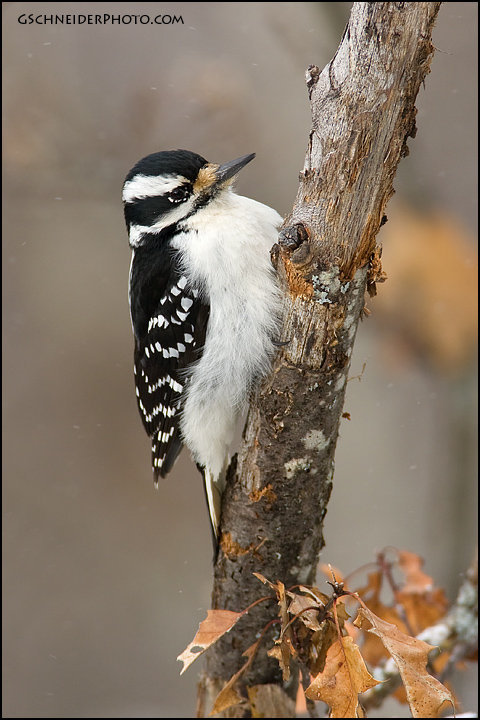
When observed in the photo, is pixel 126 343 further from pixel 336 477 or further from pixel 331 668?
pixel 331 668

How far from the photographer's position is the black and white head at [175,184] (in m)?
2.59

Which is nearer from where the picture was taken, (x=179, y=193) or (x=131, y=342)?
(x=179, y=193)

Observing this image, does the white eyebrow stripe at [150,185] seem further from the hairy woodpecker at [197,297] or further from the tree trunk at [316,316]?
the tree trunk at [316,316]

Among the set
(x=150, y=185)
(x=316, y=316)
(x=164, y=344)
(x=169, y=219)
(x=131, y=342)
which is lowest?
(x=316, y=316)

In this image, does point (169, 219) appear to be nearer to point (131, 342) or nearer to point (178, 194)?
point (178, 194)

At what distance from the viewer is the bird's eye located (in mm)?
2602

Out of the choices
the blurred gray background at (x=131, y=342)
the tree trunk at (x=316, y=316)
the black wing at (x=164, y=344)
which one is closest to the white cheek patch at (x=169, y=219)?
the black wing at (x=164, y=344)

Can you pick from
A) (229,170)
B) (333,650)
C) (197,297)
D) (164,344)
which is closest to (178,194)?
(229,170)

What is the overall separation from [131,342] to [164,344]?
2.68 m

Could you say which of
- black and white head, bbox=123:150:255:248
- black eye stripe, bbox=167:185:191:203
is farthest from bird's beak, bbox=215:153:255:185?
black eye stripe, bbox=167:185:191:203

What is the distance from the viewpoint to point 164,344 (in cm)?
263

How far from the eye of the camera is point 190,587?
225 inches

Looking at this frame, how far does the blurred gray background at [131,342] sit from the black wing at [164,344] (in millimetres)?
1688

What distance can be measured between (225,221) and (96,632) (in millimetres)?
4311
